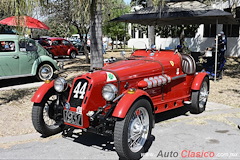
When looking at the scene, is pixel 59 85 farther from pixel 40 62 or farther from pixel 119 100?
pixel 40 62

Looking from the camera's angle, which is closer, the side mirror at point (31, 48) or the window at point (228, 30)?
the side mirror at point (31, 48)

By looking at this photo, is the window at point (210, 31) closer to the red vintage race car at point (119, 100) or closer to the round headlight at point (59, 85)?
the red vintage race car at point (119, 100)

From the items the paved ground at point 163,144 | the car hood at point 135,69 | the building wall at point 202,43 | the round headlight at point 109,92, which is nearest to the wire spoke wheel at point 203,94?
the paved ground at point 163,144

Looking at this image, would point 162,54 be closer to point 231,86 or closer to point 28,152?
point 28,152

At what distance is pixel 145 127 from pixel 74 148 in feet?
3.89

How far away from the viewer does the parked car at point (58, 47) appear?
64.7ft

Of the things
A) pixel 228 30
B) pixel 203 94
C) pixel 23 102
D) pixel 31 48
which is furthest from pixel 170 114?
pixel 228 30

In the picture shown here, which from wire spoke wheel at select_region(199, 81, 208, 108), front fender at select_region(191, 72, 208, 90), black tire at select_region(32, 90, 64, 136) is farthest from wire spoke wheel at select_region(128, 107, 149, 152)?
wire spoke wheel at select_region(199, 81, 208, 108)

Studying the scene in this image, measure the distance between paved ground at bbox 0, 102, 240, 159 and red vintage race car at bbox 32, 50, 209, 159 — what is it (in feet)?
0.97

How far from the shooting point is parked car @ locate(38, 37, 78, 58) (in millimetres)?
19719

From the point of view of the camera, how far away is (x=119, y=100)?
3.86 meters

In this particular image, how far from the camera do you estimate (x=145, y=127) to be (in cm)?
406

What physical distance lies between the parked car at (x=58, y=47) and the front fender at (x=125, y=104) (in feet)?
55.1

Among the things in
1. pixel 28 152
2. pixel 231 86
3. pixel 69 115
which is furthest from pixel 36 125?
pixel 231 86
